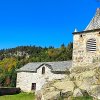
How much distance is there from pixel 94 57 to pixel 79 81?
5.94 metres

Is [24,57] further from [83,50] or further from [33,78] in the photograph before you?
[83,50]

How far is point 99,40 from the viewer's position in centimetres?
2391

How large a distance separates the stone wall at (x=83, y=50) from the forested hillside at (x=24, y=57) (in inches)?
1177

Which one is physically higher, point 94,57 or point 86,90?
point 94,57

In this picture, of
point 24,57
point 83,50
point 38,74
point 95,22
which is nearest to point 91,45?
point 83,50

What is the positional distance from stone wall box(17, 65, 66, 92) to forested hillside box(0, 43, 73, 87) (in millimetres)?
12679

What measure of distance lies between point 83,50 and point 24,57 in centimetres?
9318

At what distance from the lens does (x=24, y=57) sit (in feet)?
382

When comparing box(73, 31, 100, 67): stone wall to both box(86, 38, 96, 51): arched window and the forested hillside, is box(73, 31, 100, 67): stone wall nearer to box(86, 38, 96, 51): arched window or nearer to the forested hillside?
box(86, 38, 96, 51): arched window

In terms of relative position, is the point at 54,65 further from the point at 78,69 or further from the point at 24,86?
the point at 78,69

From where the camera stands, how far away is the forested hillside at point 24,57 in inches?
2278

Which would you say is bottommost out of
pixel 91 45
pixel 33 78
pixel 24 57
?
pixel 33 78

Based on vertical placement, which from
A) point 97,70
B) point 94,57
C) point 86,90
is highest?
point 94,57

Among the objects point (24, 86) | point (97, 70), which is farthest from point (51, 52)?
point (97, 70)
